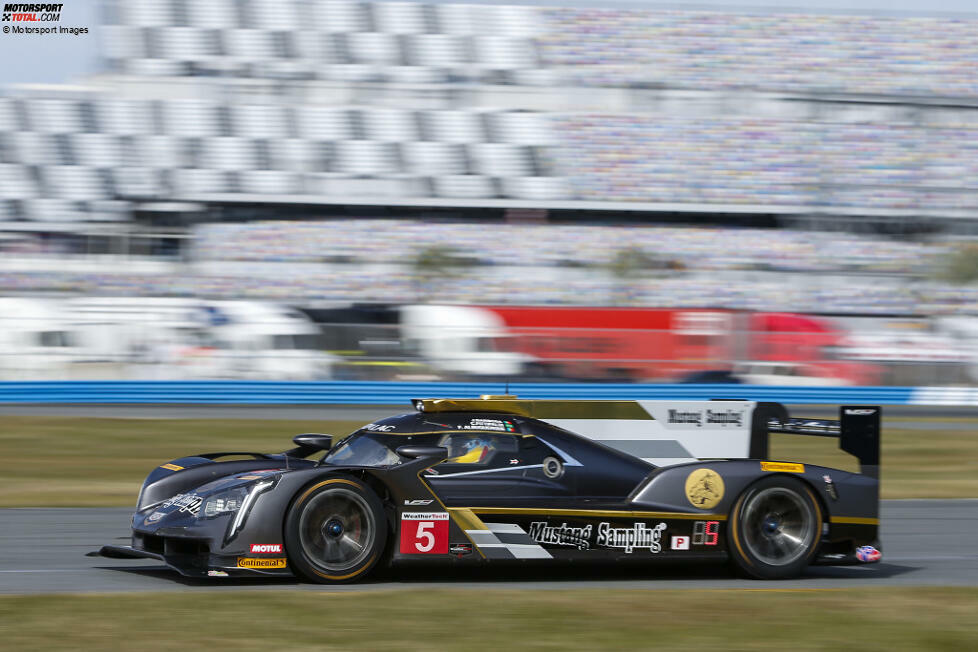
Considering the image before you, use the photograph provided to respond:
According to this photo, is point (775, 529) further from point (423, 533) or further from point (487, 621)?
point (487, 621)

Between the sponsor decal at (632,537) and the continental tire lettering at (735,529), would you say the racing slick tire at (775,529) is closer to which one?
the continental tire lettering at (735,529)

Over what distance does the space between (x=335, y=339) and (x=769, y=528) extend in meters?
16.1

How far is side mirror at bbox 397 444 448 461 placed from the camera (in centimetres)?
605

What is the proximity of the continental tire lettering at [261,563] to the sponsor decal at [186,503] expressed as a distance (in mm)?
366

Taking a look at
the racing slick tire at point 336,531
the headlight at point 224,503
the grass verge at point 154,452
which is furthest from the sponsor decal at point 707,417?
the grass verge at point 154,452

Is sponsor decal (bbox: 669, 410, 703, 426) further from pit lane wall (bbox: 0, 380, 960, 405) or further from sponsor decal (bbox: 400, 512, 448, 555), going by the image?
pit lane wall (bbox: 0, 380, 960, 405)

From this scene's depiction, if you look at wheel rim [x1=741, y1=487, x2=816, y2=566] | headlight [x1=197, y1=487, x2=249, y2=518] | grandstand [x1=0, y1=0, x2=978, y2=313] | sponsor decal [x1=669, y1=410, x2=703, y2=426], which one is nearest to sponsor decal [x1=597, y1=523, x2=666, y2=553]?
wheel rim [x1=741, y1=487, x2=816, y2=566]

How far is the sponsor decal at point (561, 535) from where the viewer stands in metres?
6.23

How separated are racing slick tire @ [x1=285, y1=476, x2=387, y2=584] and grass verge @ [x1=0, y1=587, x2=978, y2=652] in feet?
0.78

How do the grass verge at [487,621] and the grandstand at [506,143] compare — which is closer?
the grass verge at [487,621]

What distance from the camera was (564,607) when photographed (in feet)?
18.4

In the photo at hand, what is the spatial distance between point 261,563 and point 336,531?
422mm

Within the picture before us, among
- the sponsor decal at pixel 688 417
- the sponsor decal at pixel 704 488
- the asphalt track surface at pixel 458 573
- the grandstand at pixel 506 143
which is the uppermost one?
the grandstand at pixel 506 143

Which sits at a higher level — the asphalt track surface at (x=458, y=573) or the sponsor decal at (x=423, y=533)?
the sponsor decal at (x=423, y=533)
